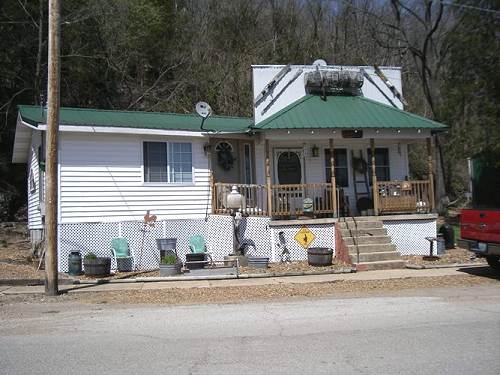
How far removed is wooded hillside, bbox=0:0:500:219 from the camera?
73.7 ft

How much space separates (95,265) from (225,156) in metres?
5.91

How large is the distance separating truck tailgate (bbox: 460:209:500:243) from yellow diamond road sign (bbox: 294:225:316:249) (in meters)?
4.33

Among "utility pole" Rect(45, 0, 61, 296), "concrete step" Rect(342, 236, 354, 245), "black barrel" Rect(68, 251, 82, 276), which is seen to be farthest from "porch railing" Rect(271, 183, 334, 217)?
"utility pole" Rect(45, 0, 61, 296)

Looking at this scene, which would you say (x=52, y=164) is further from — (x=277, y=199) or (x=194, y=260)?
(x=277, y=199)

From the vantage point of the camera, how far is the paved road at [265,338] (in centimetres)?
573

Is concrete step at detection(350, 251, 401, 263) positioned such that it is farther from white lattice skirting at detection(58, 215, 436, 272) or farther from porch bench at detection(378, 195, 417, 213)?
porch bench at detection(378, 195, 417, 213)

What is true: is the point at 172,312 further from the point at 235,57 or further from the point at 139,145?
the point at 235,57

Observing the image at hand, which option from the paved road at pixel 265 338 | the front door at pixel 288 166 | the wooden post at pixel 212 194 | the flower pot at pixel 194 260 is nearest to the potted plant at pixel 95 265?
the flower pot at pixel 194 260

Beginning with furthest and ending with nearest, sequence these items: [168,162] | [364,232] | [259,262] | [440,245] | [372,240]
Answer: [168,162] < [440,245] < [364,232] < [372,240] < [259,262]

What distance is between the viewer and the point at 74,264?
14438mm

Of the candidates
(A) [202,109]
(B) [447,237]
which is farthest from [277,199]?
(B) [447,237]

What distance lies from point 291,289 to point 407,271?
3.98 meters

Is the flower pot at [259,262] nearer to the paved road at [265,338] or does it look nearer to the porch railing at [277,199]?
the porch railing at [277,199]

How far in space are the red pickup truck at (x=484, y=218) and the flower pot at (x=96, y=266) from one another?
9.09 m
